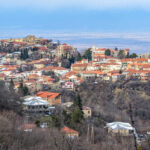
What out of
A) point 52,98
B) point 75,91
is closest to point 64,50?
point 75,91

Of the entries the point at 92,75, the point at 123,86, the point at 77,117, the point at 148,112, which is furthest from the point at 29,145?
the point at 92,75

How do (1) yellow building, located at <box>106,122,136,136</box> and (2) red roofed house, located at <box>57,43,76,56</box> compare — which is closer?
(1) yellow building, located at <box>106,122,136,136</box>

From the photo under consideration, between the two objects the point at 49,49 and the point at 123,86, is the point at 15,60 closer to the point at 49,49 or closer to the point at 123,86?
the point at 49,49

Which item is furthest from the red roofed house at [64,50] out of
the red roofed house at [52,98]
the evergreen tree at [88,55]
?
the red roofed house at [52,98]

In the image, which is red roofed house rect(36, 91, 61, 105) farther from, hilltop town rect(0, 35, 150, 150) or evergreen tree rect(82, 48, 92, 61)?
evergreen tree rect(82, 48, 92, 61)

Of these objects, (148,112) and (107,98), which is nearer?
(148,112)

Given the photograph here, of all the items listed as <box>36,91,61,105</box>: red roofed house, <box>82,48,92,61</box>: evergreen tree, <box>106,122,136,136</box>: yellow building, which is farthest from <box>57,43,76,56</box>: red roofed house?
<box>106,122,136,136</box>: yellow building

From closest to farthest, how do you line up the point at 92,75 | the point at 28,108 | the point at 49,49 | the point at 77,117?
the point at 77,117 → the point at 28,108 → the point at 92,75 → the point at 49,49

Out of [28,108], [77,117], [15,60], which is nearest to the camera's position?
[77,117]
